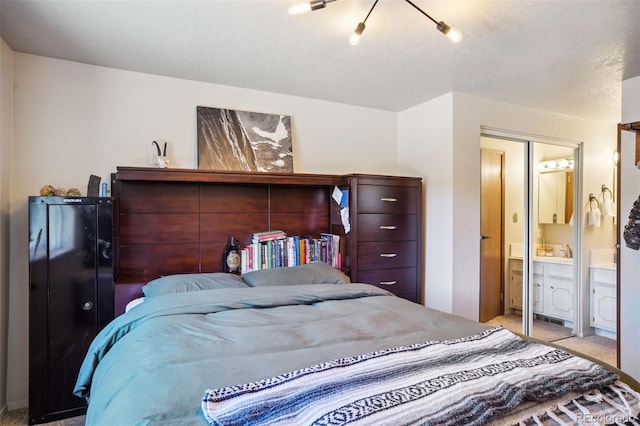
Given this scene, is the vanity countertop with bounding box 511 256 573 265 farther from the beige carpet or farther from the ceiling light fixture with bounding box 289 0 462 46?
the ceiling light fixture with bounding box 289 0 462 46

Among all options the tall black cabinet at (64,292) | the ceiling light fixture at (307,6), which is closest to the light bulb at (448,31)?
the ceiling light fixture at (307,6)

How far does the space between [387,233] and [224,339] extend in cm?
205

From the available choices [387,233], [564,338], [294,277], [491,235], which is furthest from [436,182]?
[564,338]

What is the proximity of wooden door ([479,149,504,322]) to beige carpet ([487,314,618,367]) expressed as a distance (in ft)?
0.47

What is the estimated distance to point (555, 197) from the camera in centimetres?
395

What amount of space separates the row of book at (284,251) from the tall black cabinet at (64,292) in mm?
1023

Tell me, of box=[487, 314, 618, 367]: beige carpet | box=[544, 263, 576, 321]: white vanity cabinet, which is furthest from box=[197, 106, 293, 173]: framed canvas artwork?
box=[544, 263, 576, 321]: white vanity cabinet

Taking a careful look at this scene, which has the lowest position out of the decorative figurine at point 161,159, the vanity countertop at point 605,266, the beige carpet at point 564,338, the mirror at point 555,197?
the beige carpet at point 564,338

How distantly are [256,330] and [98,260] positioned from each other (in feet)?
4.74

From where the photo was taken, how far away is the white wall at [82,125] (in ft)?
8.16

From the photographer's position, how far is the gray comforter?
109cm

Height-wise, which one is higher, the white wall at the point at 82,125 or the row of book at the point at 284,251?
the white wall at the point at 82,125

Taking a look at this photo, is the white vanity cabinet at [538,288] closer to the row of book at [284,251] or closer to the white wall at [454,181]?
the white wall at [454,181]

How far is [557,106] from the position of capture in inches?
142
